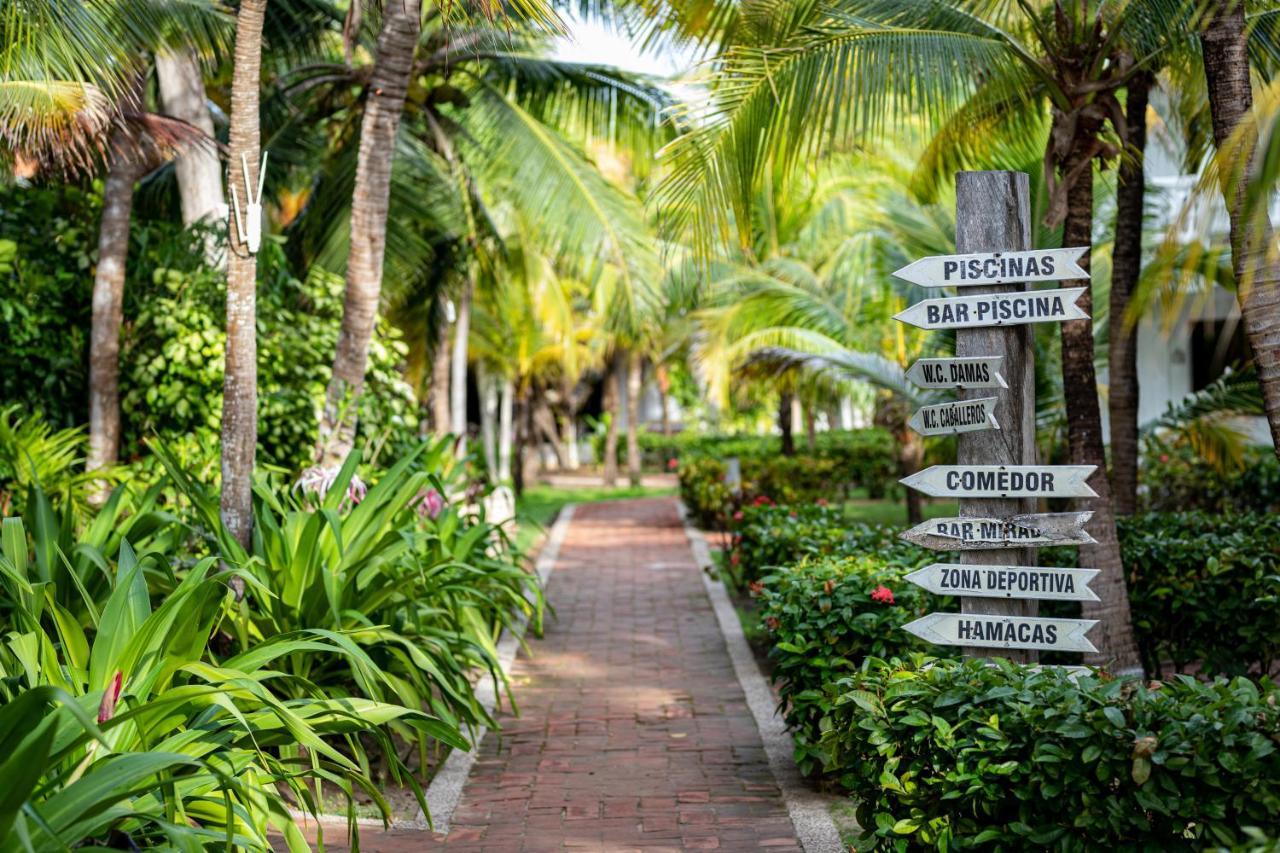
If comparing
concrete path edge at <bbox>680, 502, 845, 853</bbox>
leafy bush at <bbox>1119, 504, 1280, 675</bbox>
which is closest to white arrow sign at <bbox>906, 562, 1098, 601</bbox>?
concrete path edge at <bbox>680, 502, 845, 853</bbox>

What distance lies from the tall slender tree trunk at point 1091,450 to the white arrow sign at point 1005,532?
1.06 metres

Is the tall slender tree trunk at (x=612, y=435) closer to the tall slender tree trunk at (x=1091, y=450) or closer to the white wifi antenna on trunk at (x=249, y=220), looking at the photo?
the tall slender tree trunk at (x=1091, y=450)

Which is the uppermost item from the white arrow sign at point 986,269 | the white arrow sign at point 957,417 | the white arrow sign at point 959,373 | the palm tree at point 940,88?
the palm tree at point 940,88

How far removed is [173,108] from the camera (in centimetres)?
1032

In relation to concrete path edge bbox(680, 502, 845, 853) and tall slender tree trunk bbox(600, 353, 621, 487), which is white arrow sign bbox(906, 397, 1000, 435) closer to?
concrete path edge bbox(680, 502, 845, 853)

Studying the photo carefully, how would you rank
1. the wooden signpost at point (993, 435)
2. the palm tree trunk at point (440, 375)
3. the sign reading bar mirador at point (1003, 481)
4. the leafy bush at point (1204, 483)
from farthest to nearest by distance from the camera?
the palm tree trunk at point (440, 375) → the leafy bush at point (1204, 483) → the wooden signpost at point (993, 435) → the sign reading bar mirador at point (1003, 481)

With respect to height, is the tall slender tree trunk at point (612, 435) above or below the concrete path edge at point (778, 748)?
above

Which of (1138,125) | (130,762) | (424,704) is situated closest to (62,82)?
(424,704)

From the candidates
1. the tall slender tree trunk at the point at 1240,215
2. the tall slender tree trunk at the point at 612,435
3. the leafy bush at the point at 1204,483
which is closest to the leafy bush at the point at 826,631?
the tall slender tree trunk at the point at 1240,215

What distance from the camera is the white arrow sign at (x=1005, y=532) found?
507cm

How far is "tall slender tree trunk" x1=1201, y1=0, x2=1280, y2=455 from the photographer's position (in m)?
4.99

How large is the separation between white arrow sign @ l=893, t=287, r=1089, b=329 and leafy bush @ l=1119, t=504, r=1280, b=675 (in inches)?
98.2

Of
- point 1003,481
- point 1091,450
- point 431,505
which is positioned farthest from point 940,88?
point 431,505

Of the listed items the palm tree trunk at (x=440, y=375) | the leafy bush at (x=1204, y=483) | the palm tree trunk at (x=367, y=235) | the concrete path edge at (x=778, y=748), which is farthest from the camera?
the palm tree trunk at (x=440, y=375)
